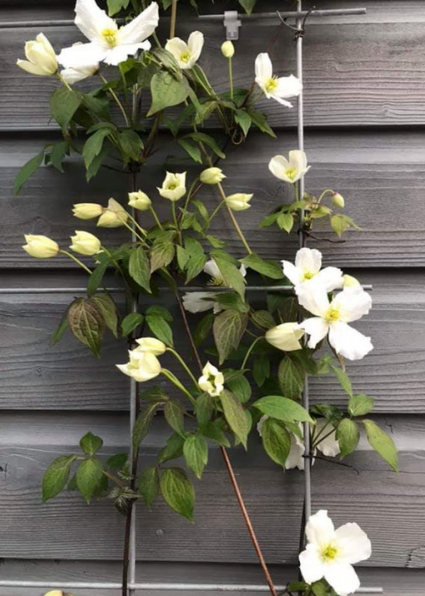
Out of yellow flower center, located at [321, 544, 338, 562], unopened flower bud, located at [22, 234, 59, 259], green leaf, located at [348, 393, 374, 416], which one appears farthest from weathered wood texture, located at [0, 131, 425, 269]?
yellow flower center, located at [321, 544, 338, 562]

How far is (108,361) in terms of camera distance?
992 millimetres

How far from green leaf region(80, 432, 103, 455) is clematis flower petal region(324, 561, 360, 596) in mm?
384

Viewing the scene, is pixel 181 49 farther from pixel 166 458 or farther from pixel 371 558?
pixel 371 558

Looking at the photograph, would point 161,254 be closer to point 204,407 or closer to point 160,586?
point 204,407

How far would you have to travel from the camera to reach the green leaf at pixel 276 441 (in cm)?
84

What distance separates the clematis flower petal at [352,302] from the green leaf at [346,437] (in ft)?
0.61

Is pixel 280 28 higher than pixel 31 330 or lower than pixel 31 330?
higher

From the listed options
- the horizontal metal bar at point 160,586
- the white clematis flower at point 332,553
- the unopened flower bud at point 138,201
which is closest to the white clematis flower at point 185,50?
the unopened flower bud at point 138,201

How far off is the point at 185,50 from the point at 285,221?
303mm

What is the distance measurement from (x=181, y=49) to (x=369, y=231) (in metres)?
0.42

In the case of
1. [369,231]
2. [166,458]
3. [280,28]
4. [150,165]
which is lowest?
[166,458]

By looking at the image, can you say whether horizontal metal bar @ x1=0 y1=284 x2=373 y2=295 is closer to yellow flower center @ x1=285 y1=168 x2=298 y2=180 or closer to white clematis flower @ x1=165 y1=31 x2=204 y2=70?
yellow flower center @ x1=285 y1=168 x2=298 y2=180

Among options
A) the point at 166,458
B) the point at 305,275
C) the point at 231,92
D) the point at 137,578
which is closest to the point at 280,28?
the point at 231,92

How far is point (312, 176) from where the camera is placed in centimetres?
99
